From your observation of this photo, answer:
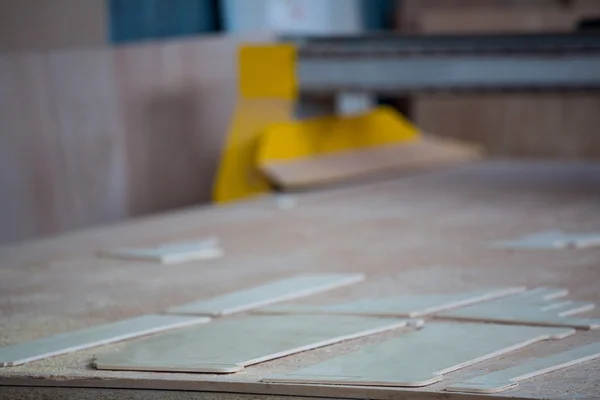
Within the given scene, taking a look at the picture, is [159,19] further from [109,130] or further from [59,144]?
[59,144]

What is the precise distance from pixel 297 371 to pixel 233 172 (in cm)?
265

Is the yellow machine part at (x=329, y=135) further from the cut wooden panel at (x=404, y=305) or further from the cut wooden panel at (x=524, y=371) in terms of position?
the cut wooden panel at (x=524, y=371)

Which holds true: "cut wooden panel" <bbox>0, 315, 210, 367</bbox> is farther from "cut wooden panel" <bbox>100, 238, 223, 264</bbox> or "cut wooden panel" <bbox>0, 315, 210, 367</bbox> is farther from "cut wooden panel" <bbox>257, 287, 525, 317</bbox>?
"cut wooden panel" <bbox>100, 238, 223, 264</bbox>

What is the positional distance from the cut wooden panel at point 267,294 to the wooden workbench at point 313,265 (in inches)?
1.9

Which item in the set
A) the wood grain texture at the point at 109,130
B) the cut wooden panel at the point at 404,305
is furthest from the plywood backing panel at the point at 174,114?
the cut wooden panel at the point at 404,305

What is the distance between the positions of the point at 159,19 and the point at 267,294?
2.60m

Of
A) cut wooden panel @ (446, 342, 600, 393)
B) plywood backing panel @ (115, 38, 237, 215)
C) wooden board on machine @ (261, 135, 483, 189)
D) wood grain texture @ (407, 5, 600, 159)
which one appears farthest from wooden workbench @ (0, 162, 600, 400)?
wood grain texture @ (407, 5, 600, 159)

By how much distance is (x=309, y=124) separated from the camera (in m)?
4.28

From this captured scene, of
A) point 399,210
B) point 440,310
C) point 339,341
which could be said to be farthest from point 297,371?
point 399,210

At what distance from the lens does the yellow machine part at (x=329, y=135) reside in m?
4.07

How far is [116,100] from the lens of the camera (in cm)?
407

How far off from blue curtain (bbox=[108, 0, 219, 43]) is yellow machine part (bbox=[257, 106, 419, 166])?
0.71 metres

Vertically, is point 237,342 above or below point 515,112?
above

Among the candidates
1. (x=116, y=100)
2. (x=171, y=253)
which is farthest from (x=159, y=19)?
(x=171, y=253)
